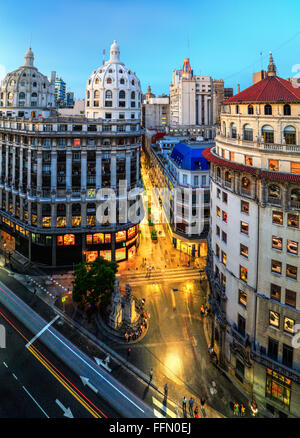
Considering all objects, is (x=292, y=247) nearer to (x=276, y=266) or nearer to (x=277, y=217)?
(x=276, y=266)

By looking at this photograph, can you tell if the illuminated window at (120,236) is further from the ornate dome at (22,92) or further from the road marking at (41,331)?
the ornate dome at (22,92)

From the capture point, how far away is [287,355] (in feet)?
131

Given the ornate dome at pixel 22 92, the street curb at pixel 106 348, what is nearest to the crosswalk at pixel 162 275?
the street curb at pixel 106 348

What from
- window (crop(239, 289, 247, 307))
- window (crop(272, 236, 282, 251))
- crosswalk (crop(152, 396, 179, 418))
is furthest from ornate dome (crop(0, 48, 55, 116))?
crosswalk (crop(152, 396, 179, 418))

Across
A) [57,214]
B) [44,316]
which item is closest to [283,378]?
[44,316]

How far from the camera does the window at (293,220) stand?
38219 mm

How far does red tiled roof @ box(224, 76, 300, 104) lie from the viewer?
131ft

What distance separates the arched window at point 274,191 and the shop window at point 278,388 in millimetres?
21626

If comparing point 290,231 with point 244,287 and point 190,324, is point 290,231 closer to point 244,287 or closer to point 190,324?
point 244,287

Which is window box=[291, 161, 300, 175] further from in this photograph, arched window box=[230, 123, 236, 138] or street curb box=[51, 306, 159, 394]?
street curb box=[51, 306, 159, 394]

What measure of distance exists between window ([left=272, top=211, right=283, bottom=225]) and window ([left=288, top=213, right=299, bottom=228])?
960 mm

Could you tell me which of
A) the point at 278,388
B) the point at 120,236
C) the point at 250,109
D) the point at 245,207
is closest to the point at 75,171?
the point at 120,236

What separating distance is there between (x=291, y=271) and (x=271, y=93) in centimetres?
2217

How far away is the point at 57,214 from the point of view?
78500 mm
